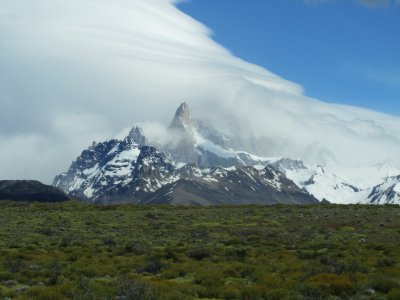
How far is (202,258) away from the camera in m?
36.7

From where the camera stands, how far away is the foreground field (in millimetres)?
23844

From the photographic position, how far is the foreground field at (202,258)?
23844 mm

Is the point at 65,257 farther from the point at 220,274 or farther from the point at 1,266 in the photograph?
the point at 220,274

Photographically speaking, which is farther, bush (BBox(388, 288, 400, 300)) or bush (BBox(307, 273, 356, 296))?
bush (BBox(307, 273, 356, 296))

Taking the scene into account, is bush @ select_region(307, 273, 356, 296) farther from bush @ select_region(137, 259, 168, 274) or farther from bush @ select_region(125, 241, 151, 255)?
bush @ select_region(125, 241, 151, 255)

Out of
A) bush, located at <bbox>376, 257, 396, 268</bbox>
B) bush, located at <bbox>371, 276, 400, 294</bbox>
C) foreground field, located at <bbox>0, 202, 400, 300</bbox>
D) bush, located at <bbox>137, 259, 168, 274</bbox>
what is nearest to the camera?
foreground field, located at <bbox>0, 202, 400, 300</bbox>

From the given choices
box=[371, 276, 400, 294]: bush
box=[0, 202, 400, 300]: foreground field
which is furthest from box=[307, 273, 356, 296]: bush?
box=[371, 276, 400, 294]: bush

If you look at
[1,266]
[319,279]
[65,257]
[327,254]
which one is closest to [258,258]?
[327,254]

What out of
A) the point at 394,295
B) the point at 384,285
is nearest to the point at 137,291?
the point at 394,295

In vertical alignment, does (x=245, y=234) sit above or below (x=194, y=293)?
above

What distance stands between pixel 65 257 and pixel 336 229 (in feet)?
97.8

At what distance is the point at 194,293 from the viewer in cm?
2464

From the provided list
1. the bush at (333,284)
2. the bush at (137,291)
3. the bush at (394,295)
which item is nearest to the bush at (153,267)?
the bush at (137,291)

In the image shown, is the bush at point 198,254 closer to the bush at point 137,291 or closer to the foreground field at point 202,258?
the foreground field at point 202,258
